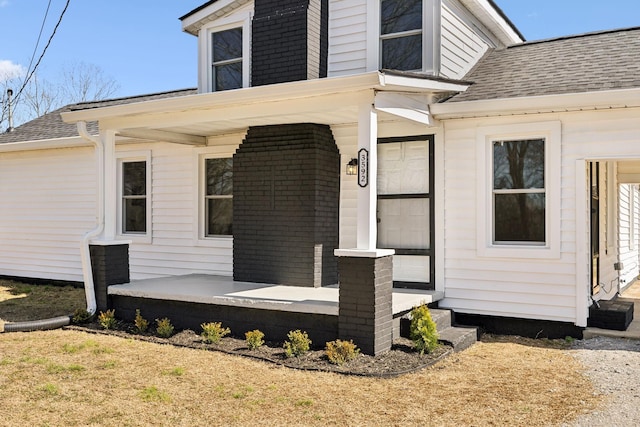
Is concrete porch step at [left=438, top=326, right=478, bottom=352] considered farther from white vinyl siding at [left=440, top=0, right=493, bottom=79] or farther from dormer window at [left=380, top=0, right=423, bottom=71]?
dormer window at [left=380, top=0, right=423, bottom=71]

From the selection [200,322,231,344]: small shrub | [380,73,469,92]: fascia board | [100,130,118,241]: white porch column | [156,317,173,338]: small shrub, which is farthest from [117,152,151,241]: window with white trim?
[380,73,469,92]: fascia board

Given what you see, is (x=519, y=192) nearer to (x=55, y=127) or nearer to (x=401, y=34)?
(x=401, y=34)

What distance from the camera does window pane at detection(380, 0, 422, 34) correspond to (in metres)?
8.37

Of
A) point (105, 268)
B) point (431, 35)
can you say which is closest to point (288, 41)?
point (431, 35)

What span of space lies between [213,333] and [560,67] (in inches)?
228

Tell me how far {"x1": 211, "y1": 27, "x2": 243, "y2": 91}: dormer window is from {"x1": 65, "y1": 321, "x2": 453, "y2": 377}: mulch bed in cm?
449

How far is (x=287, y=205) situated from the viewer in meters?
8.36

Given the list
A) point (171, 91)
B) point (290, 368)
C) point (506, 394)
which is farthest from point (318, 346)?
point (171, 91)

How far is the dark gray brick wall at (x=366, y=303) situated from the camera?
6.07 meters

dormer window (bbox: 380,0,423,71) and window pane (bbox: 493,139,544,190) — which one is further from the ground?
dormer window (bbox: 380,0,423,71)

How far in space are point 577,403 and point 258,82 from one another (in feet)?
20.2

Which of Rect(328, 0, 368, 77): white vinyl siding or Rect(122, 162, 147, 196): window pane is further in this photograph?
Rect(122, 162, 147, 196): window pane

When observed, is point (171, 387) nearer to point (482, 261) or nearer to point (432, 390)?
point (432, 390)

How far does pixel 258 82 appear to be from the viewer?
8781mm
